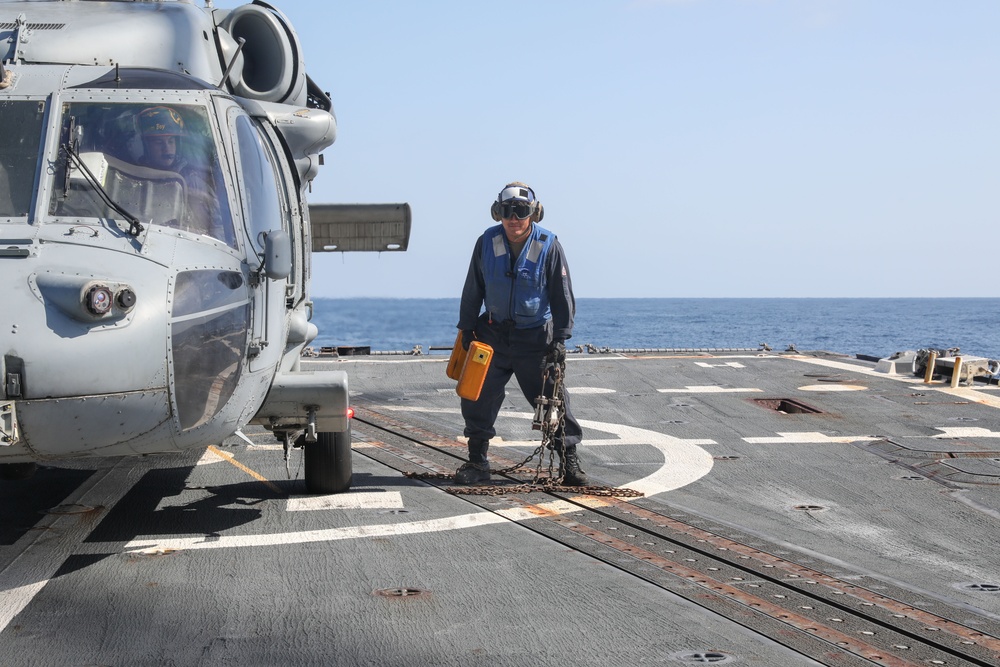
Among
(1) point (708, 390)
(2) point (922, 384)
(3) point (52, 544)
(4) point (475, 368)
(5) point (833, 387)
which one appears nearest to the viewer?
(3) point (52, 544)

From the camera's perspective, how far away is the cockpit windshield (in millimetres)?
5535

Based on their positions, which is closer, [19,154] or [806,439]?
[19,154]

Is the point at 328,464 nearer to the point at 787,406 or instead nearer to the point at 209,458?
the point at 209,458

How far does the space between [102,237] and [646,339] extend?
65756 mm

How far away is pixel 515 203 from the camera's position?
24.5 ft

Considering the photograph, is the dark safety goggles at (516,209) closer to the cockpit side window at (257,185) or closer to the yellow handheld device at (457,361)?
the yellow handheld device at (457,361)

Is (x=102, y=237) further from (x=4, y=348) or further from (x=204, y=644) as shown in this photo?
(x=204, y=644)

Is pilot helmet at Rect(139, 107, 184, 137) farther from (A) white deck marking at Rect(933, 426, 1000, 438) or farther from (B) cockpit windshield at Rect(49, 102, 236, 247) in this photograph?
(A) white deck marking at Rect(933, 426, 1000, 438)

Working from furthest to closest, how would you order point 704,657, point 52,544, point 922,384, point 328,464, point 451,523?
point 922,384, point 328,464, point 451,523, point 52,544, point 704,657

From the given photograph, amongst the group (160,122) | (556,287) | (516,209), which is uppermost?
(160,122)

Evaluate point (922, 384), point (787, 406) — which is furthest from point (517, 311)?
point (922, 384)

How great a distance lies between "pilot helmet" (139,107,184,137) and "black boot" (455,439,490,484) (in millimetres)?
3103

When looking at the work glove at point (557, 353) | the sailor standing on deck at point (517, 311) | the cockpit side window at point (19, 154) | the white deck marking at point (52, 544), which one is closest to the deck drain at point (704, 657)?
the white deck marking at point (52, 544)

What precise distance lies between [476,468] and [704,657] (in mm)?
3827
